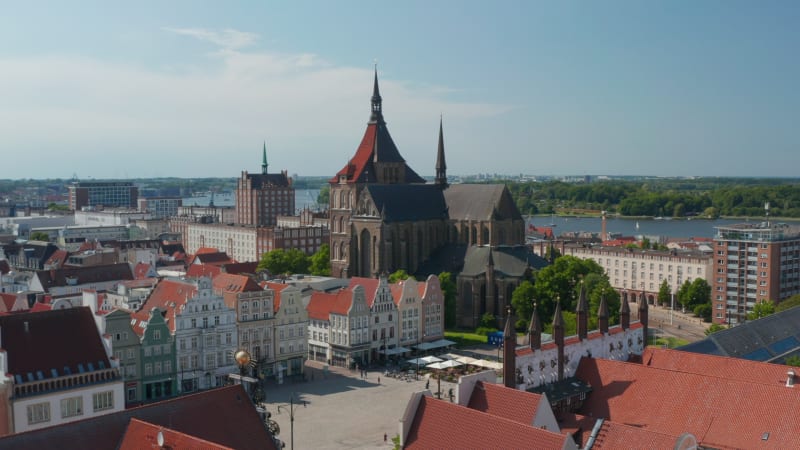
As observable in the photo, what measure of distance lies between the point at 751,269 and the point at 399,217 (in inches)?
1652

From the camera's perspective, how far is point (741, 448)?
40.1 m

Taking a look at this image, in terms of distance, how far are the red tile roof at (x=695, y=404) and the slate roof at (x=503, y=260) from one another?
51.0 m

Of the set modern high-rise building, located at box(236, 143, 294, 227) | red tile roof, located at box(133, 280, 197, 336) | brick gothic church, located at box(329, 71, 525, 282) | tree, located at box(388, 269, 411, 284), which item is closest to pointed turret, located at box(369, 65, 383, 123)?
brick gothic church, located at box(329, 71, 525, 282)

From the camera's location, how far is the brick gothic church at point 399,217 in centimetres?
10550

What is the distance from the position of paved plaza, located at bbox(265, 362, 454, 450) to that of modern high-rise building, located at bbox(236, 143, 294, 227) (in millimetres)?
114099

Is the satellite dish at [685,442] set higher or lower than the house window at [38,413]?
higher

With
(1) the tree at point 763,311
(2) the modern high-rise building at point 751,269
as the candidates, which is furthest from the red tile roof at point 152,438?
(2) the modern high-rise building at point 751,269

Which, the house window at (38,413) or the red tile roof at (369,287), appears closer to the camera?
the house window at (38,413)

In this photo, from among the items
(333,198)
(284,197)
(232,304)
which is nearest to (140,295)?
(232,304)

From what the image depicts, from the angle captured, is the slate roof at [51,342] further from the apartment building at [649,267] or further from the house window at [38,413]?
the apartment building at [649,267]

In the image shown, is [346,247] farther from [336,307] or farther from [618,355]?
[618,355]

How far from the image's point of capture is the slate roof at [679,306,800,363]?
58.0 meters

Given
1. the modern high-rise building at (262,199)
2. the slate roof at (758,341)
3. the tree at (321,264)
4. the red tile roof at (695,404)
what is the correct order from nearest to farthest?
the red tile roof at (695,404) → the slate roof at (758,341) → the tree at (321,264) → the modern high-rise building at (262,199)

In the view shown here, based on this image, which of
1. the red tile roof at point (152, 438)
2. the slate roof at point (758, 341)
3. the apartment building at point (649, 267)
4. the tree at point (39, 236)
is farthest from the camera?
the tree at point (39, 236)
